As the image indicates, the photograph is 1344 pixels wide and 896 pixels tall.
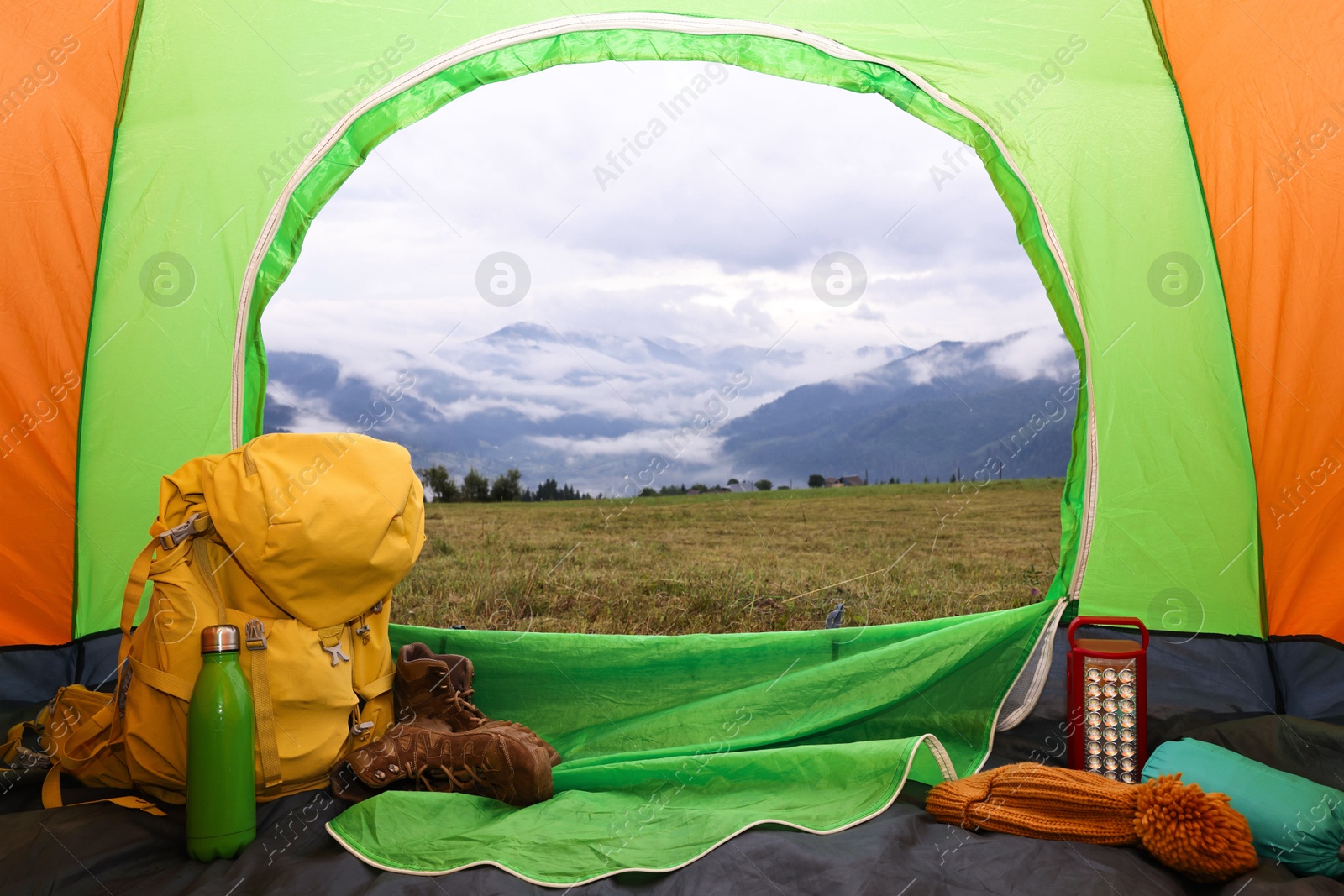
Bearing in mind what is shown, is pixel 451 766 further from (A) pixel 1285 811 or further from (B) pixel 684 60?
(B) pixel 684 60

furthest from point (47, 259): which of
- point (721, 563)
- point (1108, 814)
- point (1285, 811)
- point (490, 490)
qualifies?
point (490, 490)

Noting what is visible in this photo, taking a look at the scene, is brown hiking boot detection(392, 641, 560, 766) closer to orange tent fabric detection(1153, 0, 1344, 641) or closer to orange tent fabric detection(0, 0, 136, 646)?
orange tent fabric detection(0, 0, 136, 646)

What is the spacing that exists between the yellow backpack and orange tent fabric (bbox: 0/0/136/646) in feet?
2.14

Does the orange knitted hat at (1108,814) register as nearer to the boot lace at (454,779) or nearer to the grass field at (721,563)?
the boot lace at (454,779)

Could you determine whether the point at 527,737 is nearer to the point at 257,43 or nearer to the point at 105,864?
the point at 105,864

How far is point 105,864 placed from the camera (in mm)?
1232

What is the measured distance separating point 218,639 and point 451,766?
49 cm

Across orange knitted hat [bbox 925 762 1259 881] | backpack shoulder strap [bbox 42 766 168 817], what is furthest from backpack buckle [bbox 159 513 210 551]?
orange knitted hat [bbox 925 762 1259 881]

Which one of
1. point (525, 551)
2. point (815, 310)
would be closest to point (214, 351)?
point (525, 551)

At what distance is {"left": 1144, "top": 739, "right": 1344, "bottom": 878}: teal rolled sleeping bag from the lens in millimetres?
1227

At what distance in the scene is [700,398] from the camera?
1045 cm

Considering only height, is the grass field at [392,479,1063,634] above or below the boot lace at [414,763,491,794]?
below

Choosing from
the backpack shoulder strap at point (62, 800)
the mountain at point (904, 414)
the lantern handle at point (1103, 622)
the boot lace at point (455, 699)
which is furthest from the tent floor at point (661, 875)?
the mountain at point (904, 414)

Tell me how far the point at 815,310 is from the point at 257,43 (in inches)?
535
